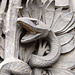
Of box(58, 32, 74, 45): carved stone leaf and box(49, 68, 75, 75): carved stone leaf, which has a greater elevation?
A: box(58, 32, 74, 45): carved stone leaf

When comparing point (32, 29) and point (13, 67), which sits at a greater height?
point (32, 29)

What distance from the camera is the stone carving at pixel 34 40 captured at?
135 centimetres

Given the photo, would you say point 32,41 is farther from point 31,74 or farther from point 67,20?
point 67,20

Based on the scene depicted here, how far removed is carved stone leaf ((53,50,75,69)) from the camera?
4.76 feet

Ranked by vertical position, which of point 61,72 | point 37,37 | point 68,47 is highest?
point 37,37

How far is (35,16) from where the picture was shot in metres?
1.54

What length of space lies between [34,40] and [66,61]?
285 millimetres

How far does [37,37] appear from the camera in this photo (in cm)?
140

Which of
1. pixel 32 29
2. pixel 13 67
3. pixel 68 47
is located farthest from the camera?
pixel 68 47

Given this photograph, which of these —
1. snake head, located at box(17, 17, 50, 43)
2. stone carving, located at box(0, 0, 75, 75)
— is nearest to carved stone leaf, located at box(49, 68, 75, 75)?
stone carving, located at box(0, 0, 75, 75)

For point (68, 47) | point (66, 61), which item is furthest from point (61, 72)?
point (68, 47)

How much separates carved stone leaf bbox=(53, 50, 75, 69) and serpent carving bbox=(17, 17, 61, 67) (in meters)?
0.07

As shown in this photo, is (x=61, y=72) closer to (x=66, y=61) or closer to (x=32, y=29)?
(x=66, y=61)

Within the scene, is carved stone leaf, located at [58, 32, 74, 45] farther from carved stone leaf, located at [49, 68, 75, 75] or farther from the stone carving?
carved stone leaf, located at [49, 68, 75, 75]
